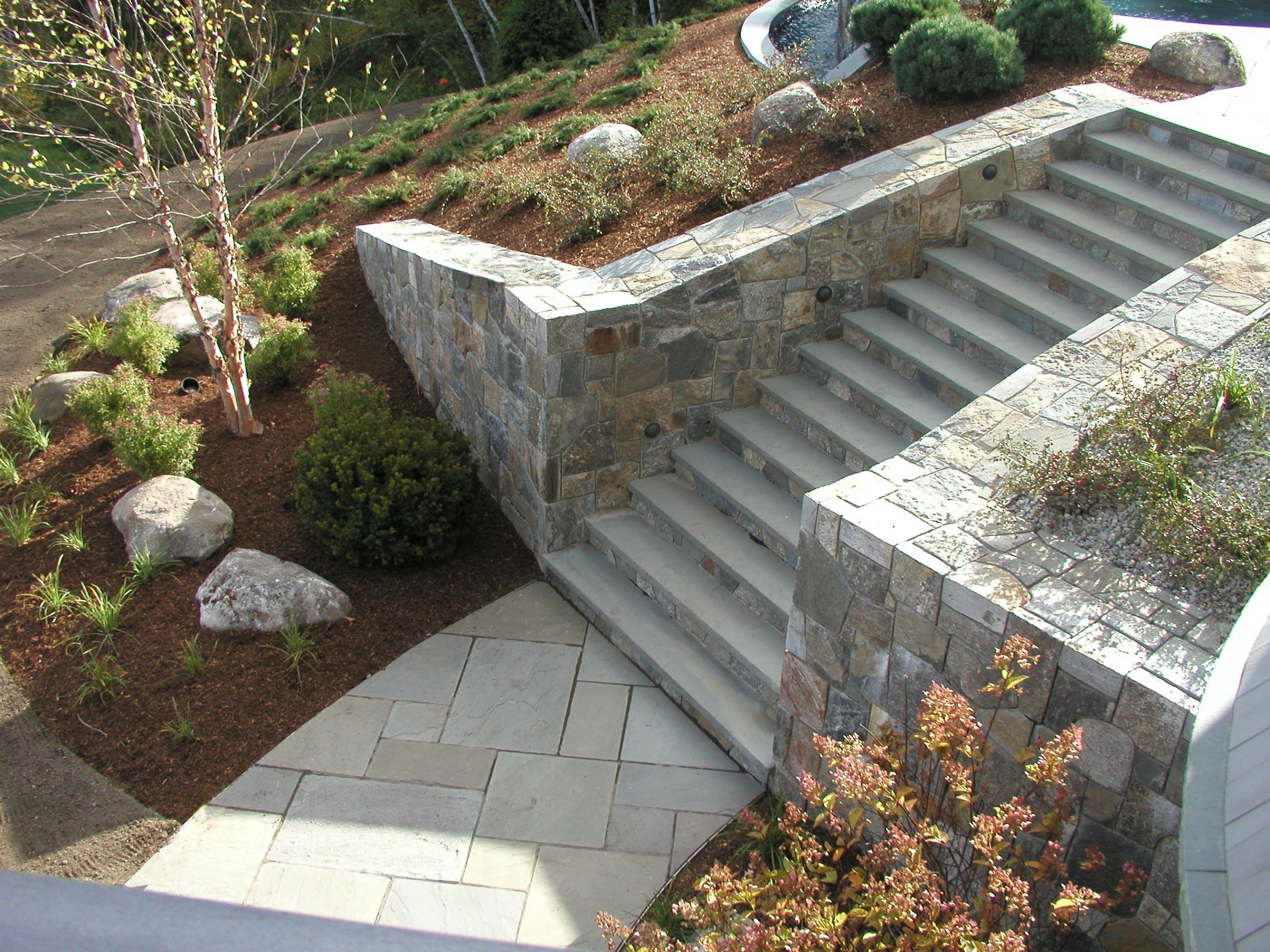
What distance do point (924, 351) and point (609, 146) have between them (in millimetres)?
2960

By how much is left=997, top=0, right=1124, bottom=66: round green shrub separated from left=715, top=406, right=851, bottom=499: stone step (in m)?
3.12

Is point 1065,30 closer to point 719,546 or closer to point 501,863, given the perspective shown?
point 719,546

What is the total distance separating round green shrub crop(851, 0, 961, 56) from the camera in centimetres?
738

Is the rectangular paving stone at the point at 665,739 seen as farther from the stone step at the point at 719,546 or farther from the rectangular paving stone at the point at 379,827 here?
the rectangular paving stone at the point at 379,827

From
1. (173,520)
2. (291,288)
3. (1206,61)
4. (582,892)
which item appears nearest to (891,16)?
(1206,61)

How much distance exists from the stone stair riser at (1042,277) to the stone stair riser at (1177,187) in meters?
0.87

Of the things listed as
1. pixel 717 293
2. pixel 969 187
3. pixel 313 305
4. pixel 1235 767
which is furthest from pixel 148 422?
pixel 1235 767

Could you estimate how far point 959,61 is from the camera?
21.3 ft

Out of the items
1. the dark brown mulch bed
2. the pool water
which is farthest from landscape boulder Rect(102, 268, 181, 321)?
the pool water

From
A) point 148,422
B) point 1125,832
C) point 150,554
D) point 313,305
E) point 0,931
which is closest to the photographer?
point 0,931

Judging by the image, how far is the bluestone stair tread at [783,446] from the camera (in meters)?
5.18

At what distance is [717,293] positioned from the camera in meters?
5.38

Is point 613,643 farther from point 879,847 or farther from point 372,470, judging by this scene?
point 879,847

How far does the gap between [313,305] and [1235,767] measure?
735cm
